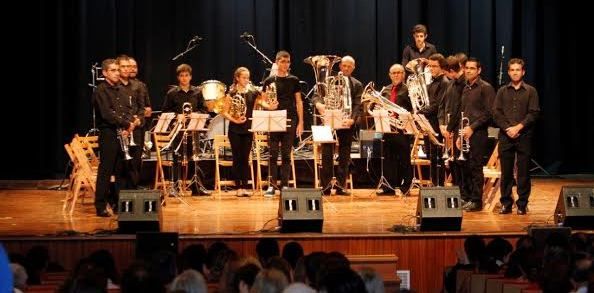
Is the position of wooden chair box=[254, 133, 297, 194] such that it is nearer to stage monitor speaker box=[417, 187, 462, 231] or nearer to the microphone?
the microphone

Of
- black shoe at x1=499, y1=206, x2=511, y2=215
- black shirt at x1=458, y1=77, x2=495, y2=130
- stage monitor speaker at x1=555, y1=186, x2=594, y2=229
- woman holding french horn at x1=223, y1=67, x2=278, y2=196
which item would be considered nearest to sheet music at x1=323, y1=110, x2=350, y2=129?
woman holding french horn at x1=223, y1=67, x2=278, y2=196

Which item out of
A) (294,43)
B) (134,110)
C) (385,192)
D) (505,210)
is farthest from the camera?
(294,43)

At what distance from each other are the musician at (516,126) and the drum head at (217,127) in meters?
4.63

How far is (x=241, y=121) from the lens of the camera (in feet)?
49.6

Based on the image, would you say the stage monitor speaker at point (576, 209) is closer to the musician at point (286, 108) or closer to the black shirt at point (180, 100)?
the musician at point (286, 108)

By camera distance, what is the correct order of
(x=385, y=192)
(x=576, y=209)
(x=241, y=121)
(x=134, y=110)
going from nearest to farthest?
(x=576, y=209) < (x=134, y=110) < (x=241, y=121) < (x=385, y=192)

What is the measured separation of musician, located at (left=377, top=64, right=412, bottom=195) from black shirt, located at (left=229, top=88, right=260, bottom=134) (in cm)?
172

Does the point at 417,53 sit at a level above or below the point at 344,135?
above

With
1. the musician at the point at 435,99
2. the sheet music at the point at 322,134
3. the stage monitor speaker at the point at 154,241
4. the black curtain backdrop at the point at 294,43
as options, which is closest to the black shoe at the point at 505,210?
the musician at the point at 435,99

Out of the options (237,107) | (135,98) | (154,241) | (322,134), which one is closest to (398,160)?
(322,134)

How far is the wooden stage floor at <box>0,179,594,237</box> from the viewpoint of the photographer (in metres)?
11.7

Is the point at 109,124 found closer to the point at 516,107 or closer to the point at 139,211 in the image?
the point at 139,211

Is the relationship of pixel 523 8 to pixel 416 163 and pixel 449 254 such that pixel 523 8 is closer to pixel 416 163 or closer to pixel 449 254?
pixel 416 163

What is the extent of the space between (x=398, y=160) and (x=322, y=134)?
53.2 inches
